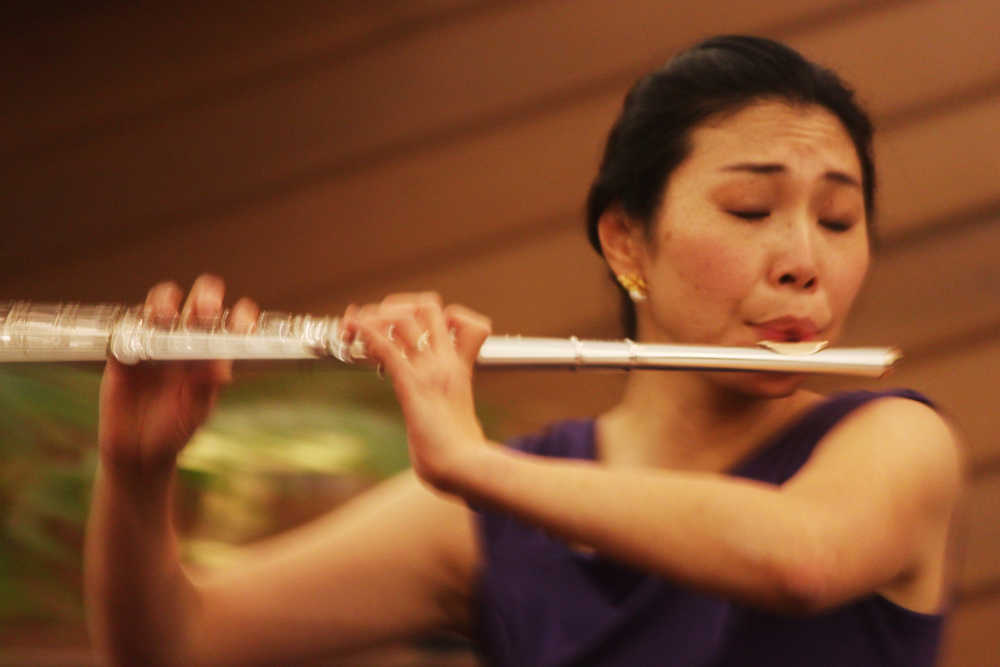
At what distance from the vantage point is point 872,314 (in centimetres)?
218

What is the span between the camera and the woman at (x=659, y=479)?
0.80m

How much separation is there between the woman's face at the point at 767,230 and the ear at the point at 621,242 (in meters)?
0.07

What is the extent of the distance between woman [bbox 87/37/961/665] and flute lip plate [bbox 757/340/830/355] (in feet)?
0.07

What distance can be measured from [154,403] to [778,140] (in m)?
0.55

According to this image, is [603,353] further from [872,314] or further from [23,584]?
[872,314]

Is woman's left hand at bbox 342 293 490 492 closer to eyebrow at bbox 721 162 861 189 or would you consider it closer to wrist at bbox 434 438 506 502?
wrist at bbox 434 438 506 502

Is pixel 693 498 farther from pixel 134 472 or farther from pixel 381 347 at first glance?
pixel 134 472

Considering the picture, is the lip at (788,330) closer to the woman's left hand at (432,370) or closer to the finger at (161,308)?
the woman's left hand at (432,370)

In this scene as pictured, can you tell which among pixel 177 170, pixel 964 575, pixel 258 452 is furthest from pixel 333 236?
pixel 964 575

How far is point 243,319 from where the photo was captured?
990mm

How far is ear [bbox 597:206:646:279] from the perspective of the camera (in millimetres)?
1132

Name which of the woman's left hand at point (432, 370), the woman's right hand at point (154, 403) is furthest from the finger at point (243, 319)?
the woman's left hand at point (432, 370)

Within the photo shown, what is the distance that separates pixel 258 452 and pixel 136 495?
2.13ft

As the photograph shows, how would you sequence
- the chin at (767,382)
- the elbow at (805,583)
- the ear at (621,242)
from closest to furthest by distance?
the elbow at (805,583) → the chin at (767,382) → the ear at (621,242)
